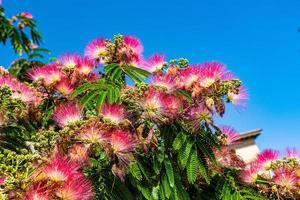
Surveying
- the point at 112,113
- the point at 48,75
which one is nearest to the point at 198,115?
the point at 112,113

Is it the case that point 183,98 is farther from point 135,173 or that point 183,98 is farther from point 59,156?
point 59,156

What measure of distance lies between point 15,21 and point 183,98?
257 inches

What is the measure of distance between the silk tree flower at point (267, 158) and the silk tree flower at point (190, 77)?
68 cm

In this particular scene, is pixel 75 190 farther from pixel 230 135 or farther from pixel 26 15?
pixel 26 15

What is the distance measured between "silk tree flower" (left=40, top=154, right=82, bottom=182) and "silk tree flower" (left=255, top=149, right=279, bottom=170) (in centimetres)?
142

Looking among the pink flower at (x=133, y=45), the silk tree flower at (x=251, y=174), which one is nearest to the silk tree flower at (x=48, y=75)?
the pink flower at (x=133, y=45)

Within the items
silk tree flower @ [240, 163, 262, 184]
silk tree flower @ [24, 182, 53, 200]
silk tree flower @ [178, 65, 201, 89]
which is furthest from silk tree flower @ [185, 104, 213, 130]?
silk tree flower @ [24, 182, 53, 200]

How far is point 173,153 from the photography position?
3.47 metres

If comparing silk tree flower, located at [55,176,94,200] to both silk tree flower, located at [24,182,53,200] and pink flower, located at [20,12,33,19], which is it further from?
pink flower, located at [20,12,33,19]

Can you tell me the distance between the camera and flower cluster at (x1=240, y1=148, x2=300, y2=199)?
3473 millimetres

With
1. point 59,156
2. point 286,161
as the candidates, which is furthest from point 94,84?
point 286,161

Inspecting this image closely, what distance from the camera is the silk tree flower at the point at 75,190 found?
2439 mm

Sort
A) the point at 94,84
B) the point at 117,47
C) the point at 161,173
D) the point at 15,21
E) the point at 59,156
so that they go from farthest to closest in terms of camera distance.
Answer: the point at 15,21 → the point at 117,47 → the point at 94,84 → the point at 161,173 → the point at 59,156

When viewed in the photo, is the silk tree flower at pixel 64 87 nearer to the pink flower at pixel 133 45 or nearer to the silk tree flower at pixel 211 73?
the pink flower at pixel 133 45
